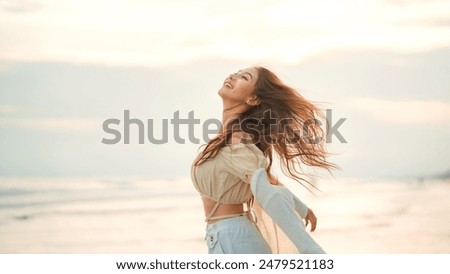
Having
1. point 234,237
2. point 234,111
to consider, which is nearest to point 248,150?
point 234,111

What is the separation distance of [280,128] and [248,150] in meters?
0.28

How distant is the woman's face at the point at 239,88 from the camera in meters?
4.36

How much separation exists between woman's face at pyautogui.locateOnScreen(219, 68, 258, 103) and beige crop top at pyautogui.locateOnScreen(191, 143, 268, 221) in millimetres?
298

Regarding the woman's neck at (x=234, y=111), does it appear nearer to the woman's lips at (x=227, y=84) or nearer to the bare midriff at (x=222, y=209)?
the woman's lips at (x=227, y=84)

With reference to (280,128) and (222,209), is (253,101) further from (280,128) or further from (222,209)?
(222,209)

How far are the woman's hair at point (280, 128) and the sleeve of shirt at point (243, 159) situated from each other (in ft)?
0.18

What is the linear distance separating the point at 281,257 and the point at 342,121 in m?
1.07

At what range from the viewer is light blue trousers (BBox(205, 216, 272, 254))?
13.5ft

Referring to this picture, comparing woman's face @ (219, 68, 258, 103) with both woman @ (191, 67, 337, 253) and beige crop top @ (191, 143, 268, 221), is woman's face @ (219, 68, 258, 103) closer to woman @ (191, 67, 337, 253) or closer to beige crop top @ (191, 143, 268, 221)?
woman @ (191, 67, 337, 253)

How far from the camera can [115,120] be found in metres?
5.23

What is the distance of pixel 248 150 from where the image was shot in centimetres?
416

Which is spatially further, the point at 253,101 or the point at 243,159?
the point at 253,101

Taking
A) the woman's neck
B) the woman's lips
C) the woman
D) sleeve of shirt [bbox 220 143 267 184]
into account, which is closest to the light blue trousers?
the woman

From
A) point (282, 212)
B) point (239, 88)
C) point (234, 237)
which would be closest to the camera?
point (282, 212)
